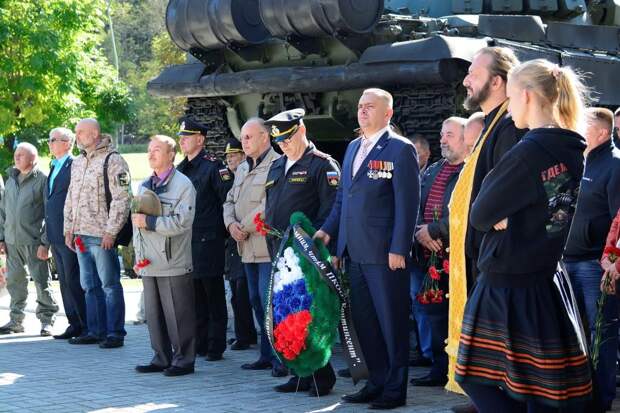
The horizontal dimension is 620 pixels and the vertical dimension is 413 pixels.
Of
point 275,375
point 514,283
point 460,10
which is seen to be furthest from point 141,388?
point 460,10

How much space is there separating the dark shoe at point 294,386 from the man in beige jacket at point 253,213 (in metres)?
0.82

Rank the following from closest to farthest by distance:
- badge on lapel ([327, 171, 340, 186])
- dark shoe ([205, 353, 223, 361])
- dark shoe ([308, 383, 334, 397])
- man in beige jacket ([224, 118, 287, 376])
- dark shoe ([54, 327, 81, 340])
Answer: dark shoe ([308, 383, 334, 397]) → badge on lapel ([327, 171, 340, 186]) → man in beige jacket ([224, 118, 287, 376]) → dark shoe ([205, 353, 223, 361]) → dark shoe ([54, 327, 81, 340])

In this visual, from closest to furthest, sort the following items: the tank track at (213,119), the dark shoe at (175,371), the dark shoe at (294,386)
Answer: the dark shoe at (294,386) < the dark shoe at (175,371) < the tank track at (213,119)

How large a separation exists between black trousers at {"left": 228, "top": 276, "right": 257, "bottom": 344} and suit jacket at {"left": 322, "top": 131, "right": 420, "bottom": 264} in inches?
107

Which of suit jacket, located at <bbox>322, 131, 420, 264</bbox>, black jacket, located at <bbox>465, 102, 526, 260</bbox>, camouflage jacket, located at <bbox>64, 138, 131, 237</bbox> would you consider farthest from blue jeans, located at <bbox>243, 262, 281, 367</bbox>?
black jacket, located at <bbox>465, 102, 526, 260</bbox>

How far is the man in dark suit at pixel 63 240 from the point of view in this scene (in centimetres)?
1120

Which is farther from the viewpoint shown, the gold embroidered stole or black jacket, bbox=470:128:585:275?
the gold embroidered stole

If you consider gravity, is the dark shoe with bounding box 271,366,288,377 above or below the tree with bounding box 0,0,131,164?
below

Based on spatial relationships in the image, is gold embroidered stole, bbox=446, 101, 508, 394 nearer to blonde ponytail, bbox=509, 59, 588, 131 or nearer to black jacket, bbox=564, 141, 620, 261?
blonde ponytail, bbox=509, 59, 588, 131

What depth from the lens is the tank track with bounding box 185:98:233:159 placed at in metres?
13.9

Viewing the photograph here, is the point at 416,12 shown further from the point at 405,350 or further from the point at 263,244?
the point at 405,350

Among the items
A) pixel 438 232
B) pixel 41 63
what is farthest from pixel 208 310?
pixel 41 63

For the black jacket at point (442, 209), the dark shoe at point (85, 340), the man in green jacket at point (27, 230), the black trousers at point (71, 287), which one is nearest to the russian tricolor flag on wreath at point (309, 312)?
the black jacket at point (442, 209)

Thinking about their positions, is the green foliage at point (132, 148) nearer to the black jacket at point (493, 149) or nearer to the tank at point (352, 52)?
the tank at point (352, 52)
